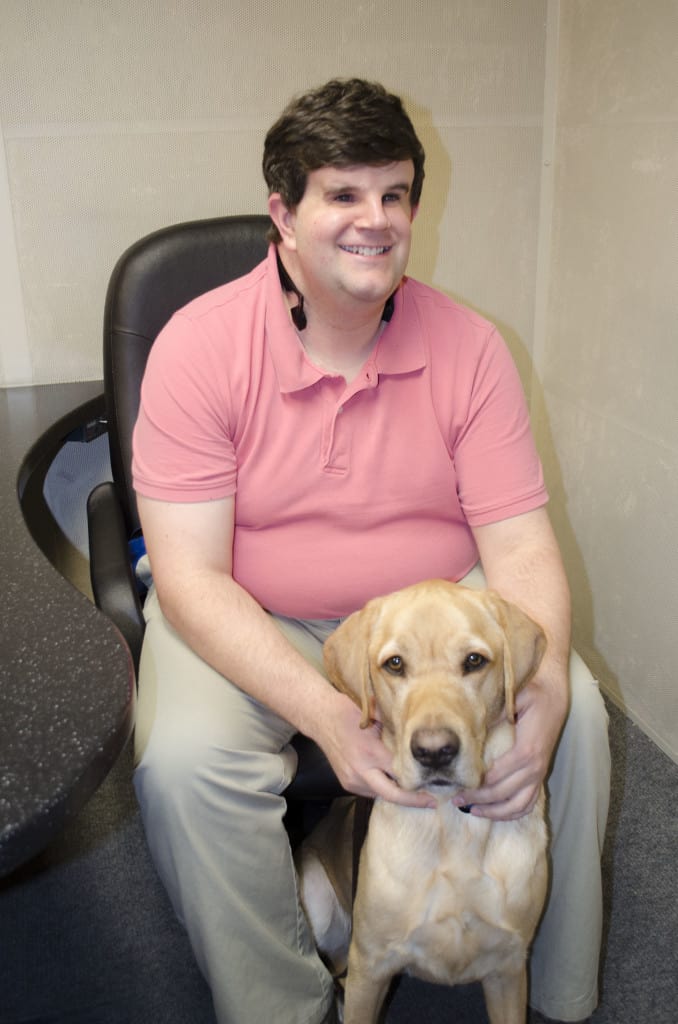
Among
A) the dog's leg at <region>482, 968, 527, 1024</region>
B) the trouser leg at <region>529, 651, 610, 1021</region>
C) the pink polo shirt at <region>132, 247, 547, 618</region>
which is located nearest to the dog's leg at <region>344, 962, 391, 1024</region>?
the dog's leg at <region>482, 968, 527, 1024</region>

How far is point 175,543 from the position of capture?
5.17 ft

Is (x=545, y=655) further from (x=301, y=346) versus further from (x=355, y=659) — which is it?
(x=301, y=346)

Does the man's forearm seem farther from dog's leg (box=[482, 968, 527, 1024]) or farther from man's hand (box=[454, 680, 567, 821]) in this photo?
dog's leg (box=[482, 968, 527, 1024])

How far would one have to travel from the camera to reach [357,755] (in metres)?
1.39

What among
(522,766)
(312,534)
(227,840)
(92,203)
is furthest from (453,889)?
(92,203)

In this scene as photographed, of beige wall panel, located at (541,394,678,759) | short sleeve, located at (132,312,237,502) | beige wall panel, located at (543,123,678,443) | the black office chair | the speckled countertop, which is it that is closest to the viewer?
the speckled countertop

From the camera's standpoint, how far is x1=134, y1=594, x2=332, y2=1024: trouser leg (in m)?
1.42

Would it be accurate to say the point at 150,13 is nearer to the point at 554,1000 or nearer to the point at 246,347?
the point at 246,347

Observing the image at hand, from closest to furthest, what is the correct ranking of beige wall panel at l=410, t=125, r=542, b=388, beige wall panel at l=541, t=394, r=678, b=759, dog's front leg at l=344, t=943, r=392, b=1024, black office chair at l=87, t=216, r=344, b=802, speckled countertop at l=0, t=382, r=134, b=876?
speckled countertop at l=0, t=382, r=134, b=876, dog's front leg at l=344, t=943, r=392, b=1024, black office chair at l=87, t=216, r=344, b=802, beige wall panel at l=541, t=394, r=678, b=759, beige wall panel at l=410, t=125, r=542, b=388

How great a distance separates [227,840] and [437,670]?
0.41 m

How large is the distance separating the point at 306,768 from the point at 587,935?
0.51 meters

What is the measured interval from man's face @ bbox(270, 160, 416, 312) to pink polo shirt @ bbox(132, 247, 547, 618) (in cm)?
13

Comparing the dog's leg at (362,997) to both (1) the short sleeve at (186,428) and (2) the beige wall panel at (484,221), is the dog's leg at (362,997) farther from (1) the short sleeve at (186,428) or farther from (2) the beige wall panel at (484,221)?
(2) the beige wall panel at (484,221)

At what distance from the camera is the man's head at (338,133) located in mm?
1501
